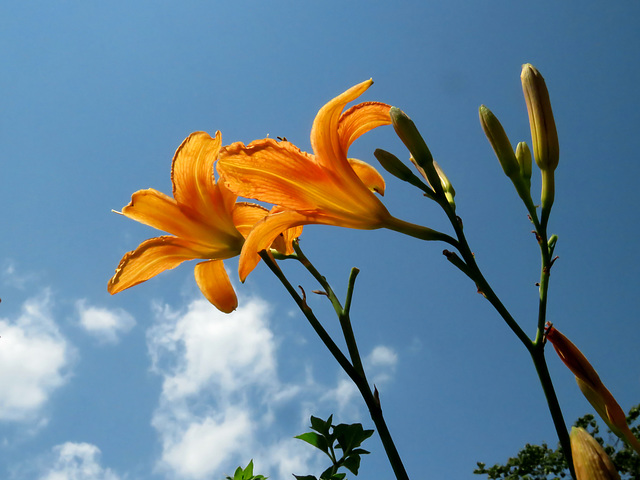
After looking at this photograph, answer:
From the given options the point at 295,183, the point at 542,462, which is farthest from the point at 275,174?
the point at 542,462

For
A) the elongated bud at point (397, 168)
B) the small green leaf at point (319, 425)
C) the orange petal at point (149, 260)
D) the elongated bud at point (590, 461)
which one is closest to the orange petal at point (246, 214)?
the orange petal at point (149, 260)

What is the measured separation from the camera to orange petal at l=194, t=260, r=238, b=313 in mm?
1592

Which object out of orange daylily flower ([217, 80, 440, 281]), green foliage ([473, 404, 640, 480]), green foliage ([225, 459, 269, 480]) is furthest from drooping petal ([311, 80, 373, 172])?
green foliage ([473, 404, 640, 480])

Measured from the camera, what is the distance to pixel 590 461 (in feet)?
2.67

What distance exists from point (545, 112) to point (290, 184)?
63 cm

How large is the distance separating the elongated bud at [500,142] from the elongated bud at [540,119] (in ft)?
0.34

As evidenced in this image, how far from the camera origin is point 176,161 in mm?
1450

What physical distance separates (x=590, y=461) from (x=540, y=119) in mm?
757

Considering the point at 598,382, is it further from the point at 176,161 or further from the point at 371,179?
the point at 176,161

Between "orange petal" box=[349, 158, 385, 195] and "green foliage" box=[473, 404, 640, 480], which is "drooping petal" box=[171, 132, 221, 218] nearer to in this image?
"orange petal" box=[349, 158, 385, 195]

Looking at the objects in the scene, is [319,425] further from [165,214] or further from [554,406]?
[165,214]

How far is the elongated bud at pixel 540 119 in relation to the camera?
47.3 inches

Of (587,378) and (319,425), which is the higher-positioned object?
(319,425)

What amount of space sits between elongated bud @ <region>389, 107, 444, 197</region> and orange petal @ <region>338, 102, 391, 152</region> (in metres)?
0.17
